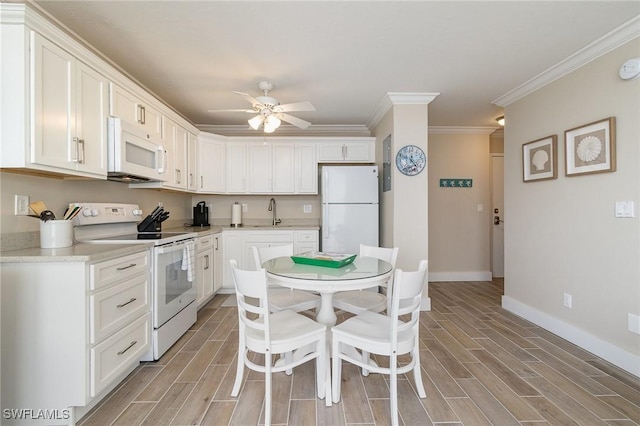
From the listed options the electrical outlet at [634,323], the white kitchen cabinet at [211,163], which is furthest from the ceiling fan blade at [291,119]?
the electrical outlet at [634,323]

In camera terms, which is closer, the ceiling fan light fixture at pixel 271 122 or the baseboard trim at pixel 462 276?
the ceiling fan light fixture at pixel 271 122

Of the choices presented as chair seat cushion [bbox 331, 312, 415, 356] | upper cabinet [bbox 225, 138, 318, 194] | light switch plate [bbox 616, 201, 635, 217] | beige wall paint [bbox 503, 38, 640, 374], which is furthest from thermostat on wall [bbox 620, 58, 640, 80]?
upper cabinet [bbox 225, 138, 318, 194]

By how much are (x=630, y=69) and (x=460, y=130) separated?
2569 mm

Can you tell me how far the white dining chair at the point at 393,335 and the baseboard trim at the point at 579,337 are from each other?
158 centimetres

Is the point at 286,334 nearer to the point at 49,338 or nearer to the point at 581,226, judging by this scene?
the point at 49,338

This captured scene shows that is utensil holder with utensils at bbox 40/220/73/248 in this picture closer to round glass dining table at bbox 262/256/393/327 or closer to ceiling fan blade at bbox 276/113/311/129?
round glass dining table at bbox 262/256/393/327

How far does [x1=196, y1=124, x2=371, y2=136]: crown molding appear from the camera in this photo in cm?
439

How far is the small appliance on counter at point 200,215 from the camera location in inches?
161

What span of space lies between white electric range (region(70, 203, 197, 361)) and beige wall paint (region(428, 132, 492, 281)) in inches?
142

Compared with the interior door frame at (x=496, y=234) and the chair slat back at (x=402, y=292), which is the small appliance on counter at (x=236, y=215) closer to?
the chair slat back at (x=402, y=292)

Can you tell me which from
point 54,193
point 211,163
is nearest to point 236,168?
point 211,163

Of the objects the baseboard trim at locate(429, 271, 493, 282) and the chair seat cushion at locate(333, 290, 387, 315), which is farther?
the baseboard trim at locate(429, 271, 493, 282)

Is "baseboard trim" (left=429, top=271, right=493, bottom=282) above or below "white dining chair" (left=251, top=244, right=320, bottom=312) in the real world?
below

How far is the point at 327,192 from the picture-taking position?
12.3 feet
